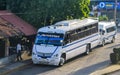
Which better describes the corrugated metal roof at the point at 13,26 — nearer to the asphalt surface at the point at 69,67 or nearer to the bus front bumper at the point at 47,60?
the asphalt surface at the point at 69,67

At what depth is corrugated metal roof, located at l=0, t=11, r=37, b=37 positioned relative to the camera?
3138cm

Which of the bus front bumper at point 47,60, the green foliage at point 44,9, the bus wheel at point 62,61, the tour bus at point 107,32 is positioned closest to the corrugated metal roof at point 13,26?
the green foliage at point 44,9

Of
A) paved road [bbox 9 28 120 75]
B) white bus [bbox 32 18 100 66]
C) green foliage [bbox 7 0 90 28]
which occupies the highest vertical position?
green foliage [bbox 7 0 90 28]

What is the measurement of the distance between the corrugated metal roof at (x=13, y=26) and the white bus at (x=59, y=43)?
6.41 ft

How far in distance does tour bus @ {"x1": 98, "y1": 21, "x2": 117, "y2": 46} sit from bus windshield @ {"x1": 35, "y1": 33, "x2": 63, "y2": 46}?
33.3 ft

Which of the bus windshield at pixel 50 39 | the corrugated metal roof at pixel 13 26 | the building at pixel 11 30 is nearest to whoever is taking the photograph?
the bus windshield at pixel 50 39

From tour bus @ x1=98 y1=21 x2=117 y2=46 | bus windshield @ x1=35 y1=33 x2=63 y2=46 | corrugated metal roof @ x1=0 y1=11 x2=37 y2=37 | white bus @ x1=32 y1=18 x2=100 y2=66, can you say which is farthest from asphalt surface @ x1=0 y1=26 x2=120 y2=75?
tour bus @ x1=98 y1=21 x2=117 y2=46

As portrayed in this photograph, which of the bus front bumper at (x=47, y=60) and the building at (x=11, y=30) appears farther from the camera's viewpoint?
the building at (x=11, y=30)

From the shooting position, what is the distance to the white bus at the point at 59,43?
98.7 feet

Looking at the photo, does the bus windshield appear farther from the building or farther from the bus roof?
the building

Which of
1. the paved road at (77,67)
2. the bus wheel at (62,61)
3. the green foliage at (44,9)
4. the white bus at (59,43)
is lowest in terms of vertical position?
the paved road at (77,67)

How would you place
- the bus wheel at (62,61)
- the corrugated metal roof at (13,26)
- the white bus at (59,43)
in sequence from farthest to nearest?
the corrugated metal roof at (13,26), the bus wheel at (62,61), the white bus at (59,43)

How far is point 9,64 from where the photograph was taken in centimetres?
3058

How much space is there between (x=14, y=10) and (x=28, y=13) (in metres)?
1.67
